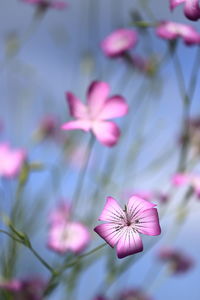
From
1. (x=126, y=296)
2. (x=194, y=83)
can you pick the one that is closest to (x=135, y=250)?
(x=194, y=83)

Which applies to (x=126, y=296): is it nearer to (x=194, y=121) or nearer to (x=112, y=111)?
(x=194, y=121)

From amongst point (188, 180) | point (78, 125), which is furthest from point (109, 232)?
point (188, 180)

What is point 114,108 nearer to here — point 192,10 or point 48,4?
point 192,10

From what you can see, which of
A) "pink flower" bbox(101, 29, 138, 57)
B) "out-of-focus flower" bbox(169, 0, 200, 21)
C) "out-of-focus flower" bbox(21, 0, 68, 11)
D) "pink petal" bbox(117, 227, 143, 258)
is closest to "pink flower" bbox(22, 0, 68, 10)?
"out-of-focus flower" bbox(21, 0, 68, 11)

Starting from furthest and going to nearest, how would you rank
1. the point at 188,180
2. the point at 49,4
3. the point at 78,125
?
the point at 49,4, the point at 188,180, the point at 78,125

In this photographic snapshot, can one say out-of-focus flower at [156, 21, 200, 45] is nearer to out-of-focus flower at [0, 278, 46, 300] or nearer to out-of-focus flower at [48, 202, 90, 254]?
out-of-focus flower at [48, 202, 90, 254]
